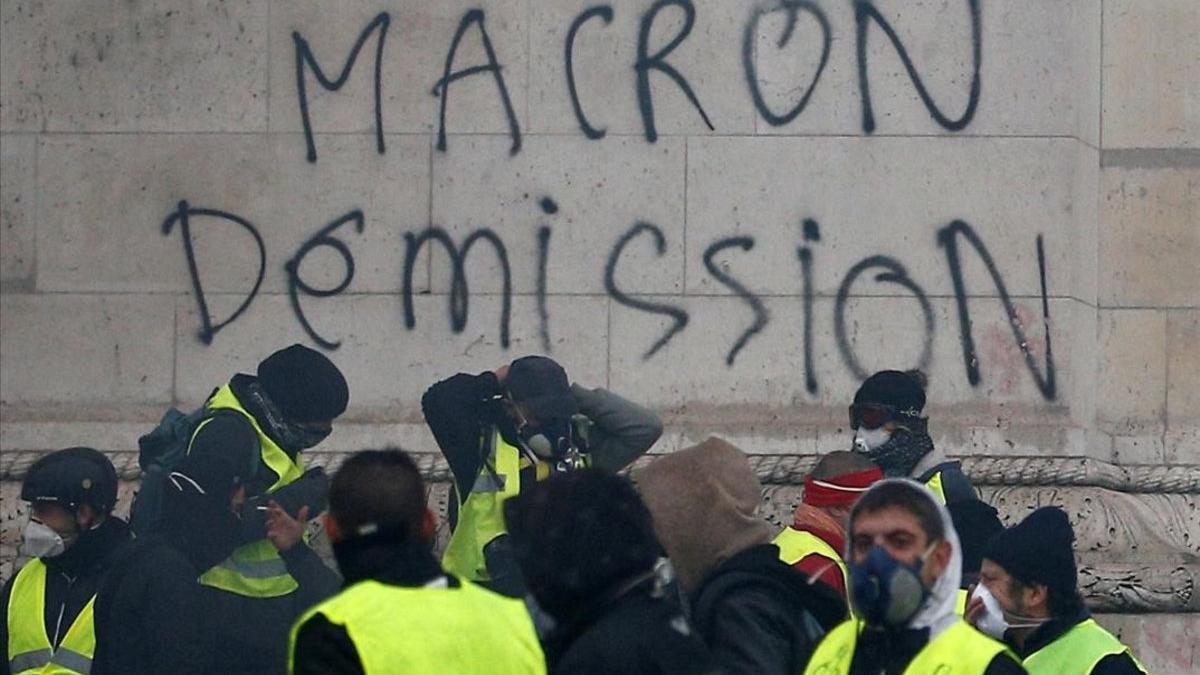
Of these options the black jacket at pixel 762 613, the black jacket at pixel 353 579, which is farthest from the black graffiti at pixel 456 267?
the black jacket at pixel 353 579

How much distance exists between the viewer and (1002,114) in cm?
1070

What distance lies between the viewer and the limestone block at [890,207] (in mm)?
10656

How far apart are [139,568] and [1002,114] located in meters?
4.36

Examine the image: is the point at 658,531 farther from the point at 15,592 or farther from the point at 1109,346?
the point at 1109,346

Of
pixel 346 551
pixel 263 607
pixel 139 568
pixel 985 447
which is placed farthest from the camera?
pixel 985 447

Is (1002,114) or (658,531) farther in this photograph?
(1002,114)

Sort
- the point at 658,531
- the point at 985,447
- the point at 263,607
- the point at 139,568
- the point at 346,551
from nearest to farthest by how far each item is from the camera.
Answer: the point at 346,551, the point at 658,531, the point at 139,568, the point at 263,607, the point at 985,447

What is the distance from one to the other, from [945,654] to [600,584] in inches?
28.9

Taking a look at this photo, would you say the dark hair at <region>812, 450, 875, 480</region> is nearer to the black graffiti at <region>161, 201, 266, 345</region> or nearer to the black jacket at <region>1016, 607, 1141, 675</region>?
the black jacket at <region>1016, 607, 1141, 675</region>

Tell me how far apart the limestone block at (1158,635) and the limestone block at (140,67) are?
12.9 feet

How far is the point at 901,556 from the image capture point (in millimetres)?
5742

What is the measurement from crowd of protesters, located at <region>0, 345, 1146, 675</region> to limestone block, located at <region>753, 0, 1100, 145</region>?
4.90 feet

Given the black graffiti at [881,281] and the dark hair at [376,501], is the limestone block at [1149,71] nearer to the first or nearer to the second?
the black graffiti at [881,281]

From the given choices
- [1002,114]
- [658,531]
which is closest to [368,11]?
[1002,114]
